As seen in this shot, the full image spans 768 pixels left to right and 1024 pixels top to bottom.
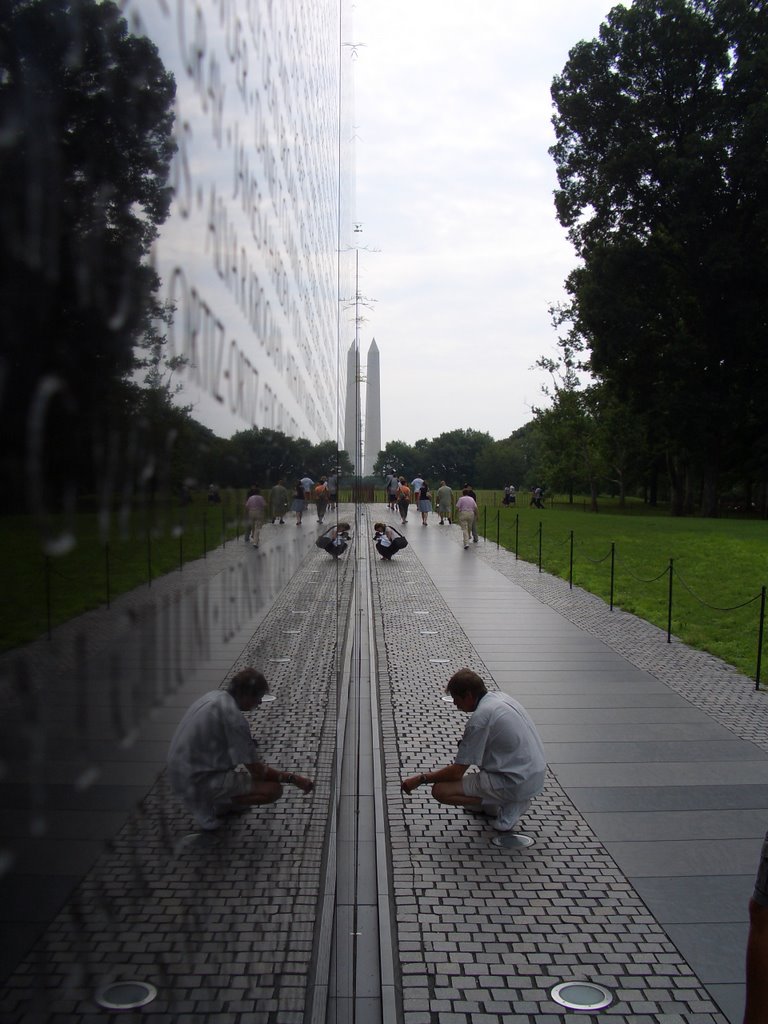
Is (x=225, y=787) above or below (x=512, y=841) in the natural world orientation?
above

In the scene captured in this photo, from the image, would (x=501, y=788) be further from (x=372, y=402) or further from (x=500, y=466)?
(x=500, y=466)

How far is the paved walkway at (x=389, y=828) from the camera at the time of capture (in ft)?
1.65

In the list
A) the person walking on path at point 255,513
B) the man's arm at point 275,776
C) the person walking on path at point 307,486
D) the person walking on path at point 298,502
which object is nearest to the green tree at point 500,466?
the person walking on path at point 307,486

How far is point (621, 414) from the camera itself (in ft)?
166

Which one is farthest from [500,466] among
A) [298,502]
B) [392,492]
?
[298,502]

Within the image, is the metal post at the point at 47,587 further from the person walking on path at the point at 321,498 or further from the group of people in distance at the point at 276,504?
the person walking on path at the point at 321,498

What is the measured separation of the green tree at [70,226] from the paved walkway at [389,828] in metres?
0.12

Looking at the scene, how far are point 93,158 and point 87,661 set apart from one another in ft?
0.86

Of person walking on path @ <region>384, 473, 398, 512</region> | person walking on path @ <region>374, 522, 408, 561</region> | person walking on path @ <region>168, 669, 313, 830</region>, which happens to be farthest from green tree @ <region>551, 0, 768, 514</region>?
person walking on path @ <region>168, 669, 313, 830</region>

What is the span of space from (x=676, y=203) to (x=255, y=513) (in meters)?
37.9

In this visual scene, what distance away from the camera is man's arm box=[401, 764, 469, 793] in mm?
5887

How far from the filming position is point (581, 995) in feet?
12.2

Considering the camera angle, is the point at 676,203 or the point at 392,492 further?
the point at 392,492

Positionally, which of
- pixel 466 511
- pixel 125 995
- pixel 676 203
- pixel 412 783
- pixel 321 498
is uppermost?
pixel 676 203
